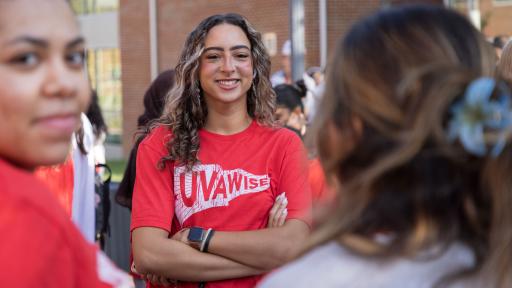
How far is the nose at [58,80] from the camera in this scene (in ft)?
5.20

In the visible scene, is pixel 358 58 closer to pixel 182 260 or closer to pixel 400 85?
pixel 400 85

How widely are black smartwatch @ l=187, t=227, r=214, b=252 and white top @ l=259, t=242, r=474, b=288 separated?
1633 mm

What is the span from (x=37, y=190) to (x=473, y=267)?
2.81 feet

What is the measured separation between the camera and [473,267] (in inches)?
67.2

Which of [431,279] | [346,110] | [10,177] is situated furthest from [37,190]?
[431,279]

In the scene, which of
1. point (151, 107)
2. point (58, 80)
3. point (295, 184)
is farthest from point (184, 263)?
point (151, 107)

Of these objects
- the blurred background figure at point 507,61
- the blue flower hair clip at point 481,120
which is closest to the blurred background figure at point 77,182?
the blurred background figure at point 507,61

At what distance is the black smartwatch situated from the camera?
3.36 metres

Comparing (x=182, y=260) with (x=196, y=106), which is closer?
(x=182, y=260)

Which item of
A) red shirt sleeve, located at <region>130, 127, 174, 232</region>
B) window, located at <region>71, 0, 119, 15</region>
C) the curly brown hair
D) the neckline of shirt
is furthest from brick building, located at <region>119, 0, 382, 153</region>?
red shirt sleeve, located at <region>130, 127, 174, 232</region>

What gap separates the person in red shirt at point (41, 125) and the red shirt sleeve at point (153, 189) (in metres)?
1.80

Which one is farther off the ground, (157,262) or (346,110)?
(346,110)

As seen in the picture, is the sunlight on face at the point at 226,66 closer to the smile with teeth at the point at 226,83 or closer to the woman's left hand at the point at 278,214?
the smile with teeth at the point at 226,83

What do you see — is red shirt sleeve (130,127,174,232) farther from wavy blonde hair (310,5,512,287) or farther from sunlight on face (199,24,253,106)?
wavy blonde hair (310,5,512,287)
